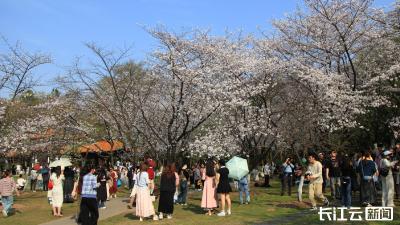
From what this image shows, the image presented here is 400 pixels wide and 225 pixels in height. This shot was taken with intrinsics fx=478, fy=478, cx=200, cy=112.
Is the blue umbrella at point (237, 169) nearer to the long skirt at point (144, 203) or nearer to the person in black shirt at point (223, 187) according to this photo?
the person in black shirt at point (223, 187)

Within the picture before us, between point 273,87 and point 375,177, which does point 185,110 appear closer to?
point 273,87

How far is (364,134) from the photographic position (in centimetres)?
2864

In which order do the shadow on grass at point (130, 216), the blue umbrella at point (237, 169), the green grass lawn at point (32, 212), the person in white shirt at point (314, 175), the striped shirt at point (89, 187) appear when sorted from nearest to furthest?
the striped shirt at point (89, 187)
the person in white shirt at point (314, 175)
the shadow on grass at point (130, 216)
the green grass lawn at point (32, 212)
the blue umbrella at point (237, 169)

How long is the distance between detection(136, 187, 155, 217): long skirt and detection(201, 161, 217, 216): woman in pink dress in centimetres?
162

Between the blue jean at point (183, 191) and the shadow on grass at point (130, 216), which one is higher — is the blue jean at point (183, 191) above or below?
above

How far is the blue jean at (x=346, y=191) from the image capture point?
43.3ft

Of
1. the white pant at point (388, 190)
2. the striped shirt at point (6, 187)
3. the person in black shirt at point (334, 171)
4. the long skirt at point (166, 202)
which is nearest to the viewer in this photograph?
the white pant at point (388, 190)

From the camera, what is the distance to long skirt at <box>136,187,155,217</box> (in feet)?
43.0

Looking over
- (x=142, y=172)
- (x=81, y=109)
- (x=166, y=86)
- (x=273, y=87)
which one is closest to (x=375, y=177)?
(x=142, y=172)

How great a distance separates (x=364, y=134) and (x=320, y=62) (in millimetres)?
7674

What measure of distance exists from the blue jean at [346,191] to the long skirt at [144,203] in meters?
5.36

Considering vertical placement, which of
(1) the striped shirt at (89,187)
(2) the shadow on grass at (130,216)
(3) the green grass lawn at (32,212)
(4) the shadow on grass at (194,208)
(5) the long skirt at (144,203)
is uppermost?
(1) the striped shirt at (89,187)

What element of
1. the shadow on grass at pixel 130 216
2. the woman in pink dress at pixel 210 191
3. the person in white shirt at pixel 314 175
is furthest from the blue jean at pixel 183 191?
the person in white shirt at pixel 314 175

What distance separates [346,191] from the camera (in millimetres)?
13227
